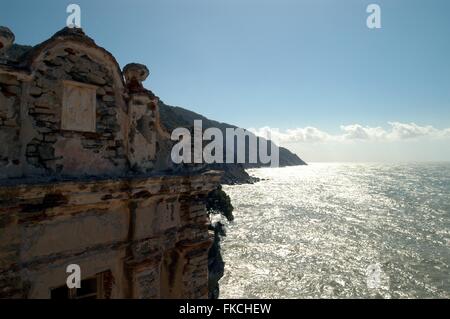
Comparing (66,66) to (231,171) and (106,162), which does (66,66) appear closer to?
(106,162)

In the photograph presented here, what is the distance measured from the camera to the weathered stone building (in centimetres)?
521

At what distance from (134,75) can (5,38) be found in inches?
96.2

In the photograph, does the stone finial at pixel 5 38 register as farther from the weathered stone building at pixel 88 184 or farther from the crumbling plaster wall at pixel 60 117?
the crumbling plaster wall at pixel 60 117

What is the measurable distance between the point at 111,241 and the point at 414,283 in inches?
1242

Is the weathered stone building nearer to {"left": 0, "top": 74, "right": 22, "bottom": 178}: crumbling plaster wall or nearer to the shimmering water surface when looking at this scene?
{"left": 0, "top": 74, "right": 22, "bottom": 178}: crumbling plaster wall

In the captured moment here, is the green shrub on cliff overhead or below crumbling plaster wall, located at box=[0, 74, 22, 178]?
below

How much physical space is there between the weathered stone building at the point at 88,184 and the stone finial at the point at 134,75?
2 centimetres

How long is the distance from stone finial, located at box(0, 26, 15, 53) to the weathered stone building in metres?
0.01

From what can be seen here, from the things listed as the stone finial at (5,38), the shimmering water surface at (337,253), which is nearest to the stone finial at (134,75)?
the stone finial at (5,38)

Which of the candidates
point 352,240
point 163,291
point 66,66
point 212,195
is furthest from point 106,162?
point 352,240

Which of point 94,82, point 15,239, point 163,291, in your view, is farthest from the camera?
point 163,291

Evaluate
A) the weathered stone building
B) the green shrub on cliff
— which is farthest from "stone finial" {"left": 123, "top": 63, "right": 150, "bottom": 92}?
the green shrub on cliff

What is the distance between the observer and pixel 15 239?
16.9 ft

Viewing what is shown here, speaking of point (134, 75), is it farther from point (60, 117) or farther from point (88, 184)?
point (88, 184)
